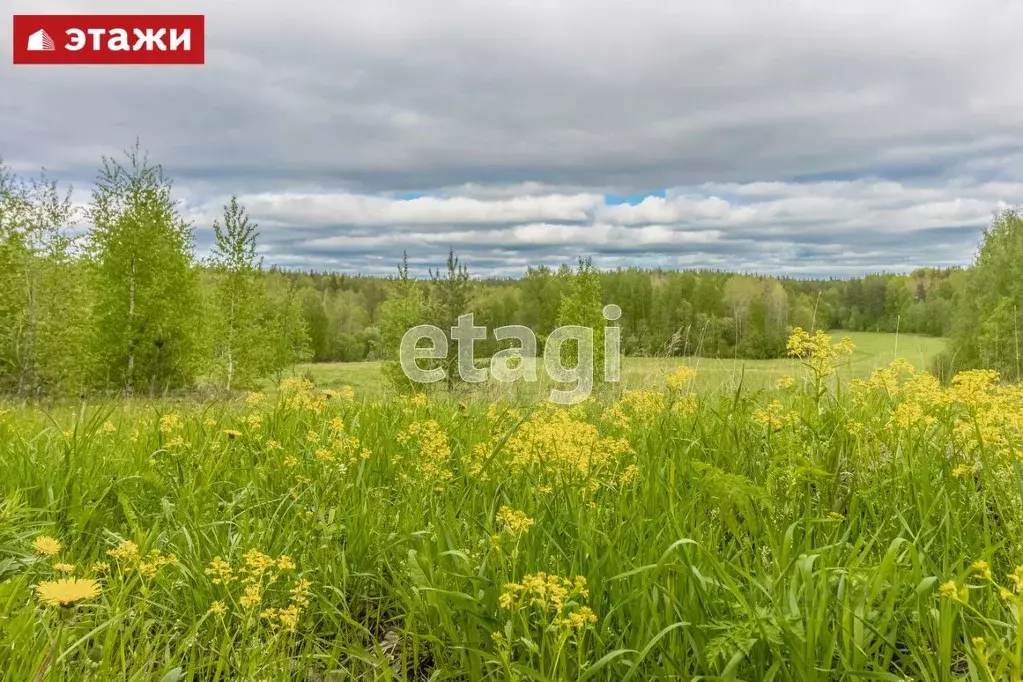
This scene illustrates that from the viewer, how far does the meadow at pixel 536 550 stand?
188cm

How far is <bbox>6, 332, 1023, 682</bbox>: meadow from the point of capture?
74.0 inches

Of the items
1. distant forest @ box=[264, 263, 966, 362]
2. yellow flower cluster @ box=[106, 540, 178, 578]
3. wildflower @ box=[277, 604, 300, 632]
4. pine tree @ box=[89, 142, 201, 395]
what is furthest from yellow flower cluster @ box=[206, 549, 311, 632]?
distant forest @ box=[264, 263, 966, 362]

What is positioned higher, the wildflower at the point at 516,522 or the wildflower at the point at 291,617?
the wildflower at the point at 516,522

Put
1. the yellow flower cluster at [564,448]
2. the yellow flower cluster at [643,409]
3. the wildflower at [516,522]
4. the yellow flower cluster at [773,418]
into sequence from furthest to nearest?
the yellow flower cluster at [643,409], the yellow flower cluster at [773,418], the yellow flower cluster at [564,448], the wildflower at [516,522]

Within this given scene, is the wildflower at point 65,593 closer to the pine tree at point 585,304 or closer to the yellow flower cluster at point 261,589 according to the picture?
the yellow flower cluster at point 261,589

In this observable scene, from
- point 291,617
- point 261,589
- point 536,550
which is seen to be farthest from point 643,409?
point 291,617

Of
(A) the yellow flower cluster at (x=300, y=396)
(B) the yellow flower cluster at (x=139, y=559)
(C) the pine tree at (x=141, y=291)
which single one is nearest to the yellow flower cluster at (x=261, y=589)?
(B) the yellow flower cluster at (x=139, y=559)

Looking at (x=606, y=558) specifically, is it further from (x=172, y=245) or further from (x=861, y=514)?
(x=172, y=245)

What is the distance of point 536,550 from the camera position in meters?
2.28

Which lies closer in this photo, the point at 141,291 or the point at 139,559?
the point at 139,559

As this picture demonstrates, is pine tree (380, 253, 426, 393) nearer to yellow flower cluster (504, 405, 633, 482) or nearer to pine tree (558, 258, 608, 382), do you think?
pine tree (558, 258, 608, 382)

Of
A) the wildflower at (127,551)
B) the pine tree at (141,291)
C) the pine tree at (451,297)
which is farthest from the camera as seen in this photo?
the pine tree at (451,297)

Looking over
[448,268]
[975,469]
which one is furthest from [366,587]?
[448,268]

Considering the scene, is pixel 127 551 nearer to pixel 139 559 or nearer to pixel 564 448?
pixel 139 559
